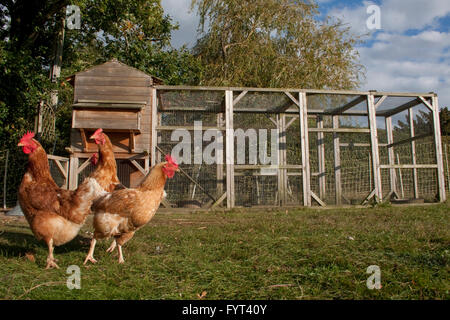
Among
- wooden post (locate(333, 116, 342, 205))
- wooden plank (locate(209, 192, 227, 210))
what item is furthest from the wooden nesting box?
wooden post (locate(333, 116, 342, 205))

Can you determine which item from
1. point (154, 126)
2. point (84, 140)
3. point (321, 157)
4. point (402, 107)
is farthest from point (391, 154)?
point (84, 140)

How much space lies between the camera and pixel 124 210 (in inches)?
128

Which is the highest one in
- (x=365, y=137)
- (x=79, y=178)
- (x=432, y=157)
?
(x=365, y=137)

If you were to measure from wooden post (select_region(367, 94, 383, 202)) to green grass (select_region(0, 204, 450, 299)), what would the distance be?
402cm

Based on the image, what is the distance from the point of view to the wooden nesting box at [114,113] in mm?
7805

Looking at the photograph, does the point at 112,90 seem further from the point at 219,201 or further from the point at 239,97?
the point at 219,201

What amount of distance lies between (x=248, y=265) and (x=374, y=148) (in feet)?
23.3

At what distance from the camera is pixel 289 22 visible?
44.3ft
